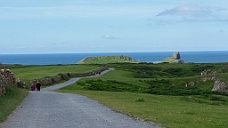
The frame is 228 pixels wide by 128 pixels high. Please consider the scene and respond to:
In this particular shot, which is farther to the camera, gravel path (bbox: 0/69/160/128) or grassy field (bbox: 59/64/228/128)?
grassy field (bbox: 59/64/228/128)

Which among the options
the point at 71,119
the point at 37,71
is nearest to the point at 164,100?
the point at 71,119

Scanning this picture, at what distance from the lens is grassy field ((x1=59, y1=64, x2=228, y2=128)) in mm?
25250

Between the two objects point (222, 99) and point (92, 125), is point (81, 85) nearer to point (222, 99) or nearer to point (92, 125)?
point (222, 99)

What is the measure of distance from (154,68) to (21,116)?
109214mm

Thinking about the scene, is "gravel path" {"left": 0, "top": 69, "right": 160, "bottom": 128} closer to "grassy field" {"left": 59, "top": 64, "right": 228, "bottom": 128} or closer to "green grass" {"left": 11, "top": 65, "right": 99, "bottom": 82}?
"grassy field" {"left": 59, "top": 64, "right": 228, "bottom": 128}

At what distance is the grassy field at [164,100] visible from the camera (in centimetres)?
2525

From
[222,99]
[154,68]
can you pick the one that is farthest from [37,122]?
[154,68]

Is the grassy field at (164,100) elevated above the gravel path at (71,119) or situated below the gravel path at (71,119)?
below

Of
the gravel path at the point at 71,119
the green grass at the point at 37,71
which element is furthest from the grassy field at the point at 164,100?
the green grass at the point at 37,71

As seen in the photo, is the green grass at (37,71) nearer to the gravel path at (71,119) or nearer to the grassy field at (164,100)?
the grassy field at (164,100)

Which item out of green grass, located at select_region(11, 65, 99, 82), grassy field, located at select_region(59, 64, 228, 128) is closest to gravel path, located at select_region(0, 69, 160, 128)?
grassy field, located at select_region(59, 64, 228, 128)

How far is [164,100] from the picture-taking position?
45.2m

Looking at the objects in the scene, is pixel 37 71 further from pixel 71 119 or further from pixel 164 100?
pixel 71 119

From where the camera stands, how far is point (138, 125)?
22547 millimetres
